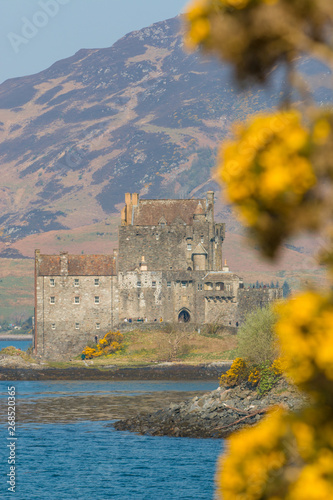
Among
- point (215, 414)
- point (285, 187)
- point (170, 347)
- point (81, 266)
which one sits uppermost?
point (81, 266)

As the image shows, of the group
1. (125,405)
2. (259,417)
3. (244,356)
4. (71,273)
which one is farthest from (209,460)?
(71,273)

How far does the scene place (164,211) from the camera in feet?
438

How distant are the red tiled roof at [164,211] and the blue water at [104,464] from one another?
200ft

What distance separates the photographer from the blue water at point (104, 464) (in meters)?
49.4

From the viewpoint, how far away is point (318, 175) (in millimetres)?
8227

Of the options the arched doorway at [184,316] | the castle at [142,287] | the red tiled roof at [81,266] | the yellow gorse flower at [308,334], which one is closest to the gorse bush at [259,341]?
the castle at [142,287]

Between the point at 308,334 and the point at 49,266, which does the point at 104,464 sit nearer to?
the point at 308,334

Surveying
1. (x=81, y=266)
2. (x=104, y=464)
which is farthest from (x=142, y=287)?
(x=104, y=464)

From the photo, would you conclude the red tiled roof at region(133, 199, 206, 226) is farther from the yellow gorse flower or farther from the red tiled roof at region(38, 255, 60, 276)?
the yellow gorse flower

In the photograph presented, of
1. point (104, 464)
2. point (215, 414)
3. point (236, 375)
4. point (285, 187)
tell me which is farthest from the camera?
point (236, 375)

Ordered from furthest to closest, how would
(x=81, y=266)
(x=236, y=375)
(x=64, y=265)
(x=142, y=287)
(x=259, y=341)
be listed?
(x=142, y=287)
(x=81, y=266)
(x=64, y=265)
(x=259, y=341)
(x=236, y=375)

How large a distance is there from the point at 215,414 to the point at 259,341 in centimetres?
1013

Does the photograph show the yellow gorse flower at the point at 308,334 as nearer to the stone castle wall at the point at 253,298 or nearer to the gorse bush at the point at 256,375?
the gorse bush at the point at 256,375

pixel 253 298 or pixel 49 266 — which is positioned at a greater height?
pixel 49 266
